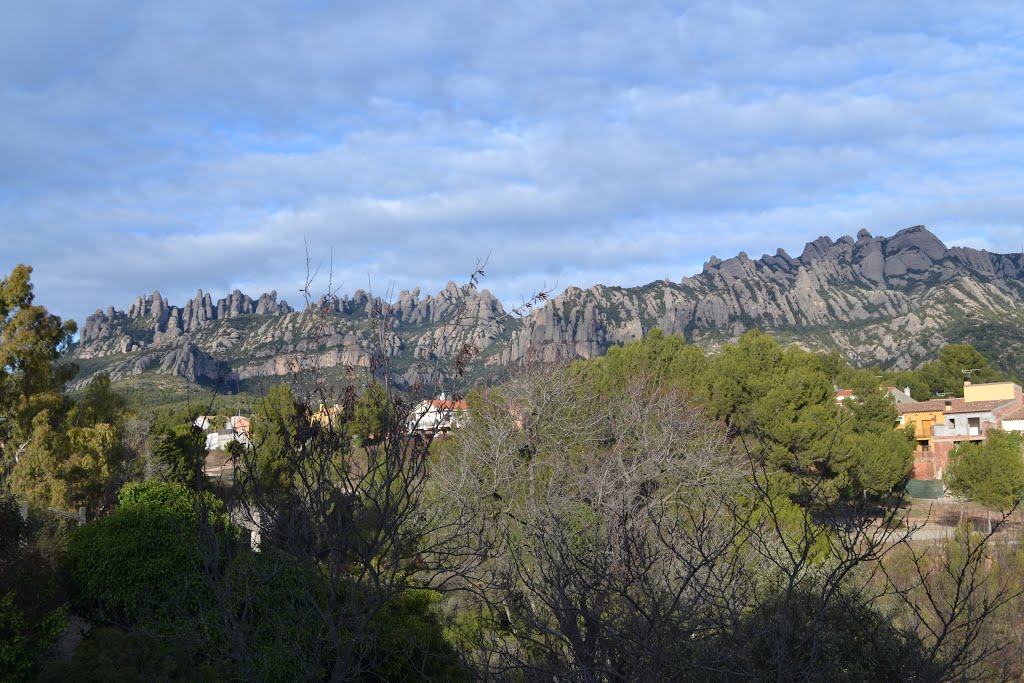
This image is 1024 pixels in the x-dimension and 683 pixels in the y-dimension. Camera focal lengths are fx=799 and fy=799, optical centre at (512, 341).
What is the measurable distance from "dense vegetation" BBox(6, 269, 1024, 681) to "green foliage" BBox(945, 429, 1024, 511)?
11 centimetres

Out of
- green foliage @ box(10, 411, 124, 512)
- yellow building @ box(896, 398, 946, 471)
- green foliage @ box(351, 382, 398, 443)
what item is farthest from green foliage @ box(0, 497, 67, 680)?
yellow building @ box(896, 398, 946, 471)

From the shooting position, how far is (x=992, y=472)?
31.0m

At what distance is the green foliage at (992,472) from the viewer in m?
30.6

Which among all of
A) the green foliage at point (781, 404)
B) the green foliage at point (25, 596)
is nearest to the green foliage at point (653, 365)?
the green foliage at point (781, 404)

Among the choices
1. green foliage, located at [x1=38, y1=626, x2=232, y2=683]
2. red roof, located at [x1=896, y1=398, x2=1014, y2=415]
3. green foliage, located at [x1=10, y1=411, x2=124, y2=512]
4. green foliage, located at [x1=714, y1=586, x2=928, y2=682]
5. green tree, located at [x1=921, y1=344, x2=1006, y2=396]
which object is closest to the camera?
green foliage, located at [x1=714, y1=586, x2=928, y2=682]

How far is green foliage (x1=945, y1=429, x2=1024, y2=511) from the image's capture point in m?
30.6

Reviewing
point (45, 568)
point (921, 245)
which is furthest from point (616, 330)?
point (45, 568)

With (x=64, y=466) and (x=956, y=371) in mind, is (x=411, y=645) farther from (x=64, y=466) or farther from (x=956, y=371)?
(x=956, y=371)

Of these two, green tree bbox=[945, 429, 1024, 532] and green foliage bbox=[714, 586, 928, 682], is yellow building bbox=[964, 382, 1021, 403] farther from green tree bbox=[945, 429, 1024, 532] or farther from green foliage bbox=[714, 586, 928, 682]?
green foliage bbox=[714, 586, 928, 682]

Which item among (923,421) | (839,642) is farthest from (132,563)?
(923,421)

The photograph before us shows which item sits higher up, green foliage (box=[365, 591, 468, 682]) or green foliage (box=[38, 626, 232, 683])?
green foliage (box=[38, 626, 232, 683])

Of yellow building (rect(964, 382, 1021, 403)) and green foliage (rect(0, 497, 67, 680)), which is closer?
green foliage (rect(0, 497, 67, 680))

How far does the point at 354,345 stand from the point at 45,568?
862cm

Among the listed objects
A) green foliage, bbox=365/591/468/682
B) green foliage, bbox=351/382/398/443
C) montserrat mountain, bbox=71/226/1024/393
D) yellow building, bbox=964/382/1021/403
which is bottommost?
green foliage, bbox=365/591/468/682
